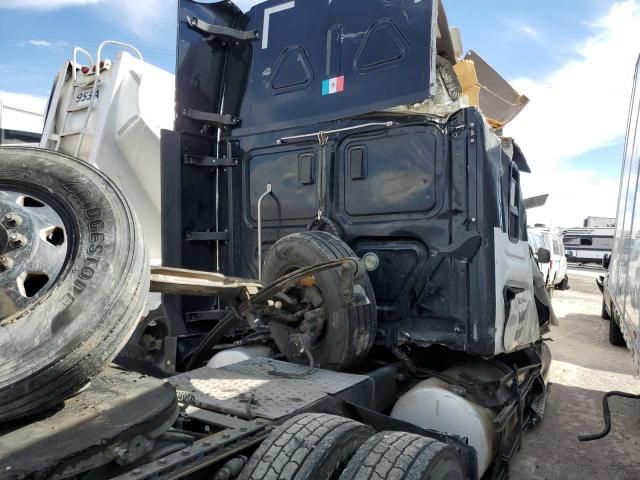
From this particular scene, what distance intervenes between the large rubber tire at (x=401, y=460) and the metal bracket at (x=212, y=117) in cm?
282

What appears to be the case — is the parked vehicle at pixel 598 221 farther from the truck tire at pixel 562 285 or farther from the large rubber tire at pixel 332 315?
the large rubber tire at pixel 332 315

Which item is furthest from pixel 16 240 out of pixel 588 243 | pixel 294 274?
pixel 588 243

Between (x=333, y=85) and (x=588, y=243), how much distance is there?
29.7m

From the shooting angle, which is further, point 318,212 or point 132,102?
point 132,102

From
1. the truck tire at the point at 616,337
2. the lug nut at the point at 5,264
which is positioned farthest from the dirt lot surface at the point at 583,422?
the lug nut at the point at 5,264

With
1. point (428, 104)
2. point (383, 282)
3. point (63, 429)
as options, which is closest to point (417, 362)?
point (383, 282)

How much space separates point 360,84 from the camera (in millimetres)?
3451

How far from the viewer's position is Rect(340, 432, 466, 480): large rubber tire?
5.72ft

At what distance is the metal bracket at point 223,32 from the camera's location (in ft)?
12.7

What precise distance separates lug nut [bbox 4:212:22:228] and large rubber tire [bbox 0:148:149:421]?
5.5 inches

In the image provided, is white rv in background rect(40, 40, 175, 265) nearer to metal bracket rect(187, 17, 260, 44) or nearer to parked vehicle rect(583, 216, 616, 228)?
metal bracket rect(187, 17, 260, 44)

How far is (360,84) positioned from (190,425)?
93.5 inches

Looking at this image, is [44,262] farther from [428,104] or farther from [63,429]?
[428,104]

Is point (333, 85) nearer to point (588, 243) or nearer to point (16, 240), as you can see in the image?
point (16, 240)
